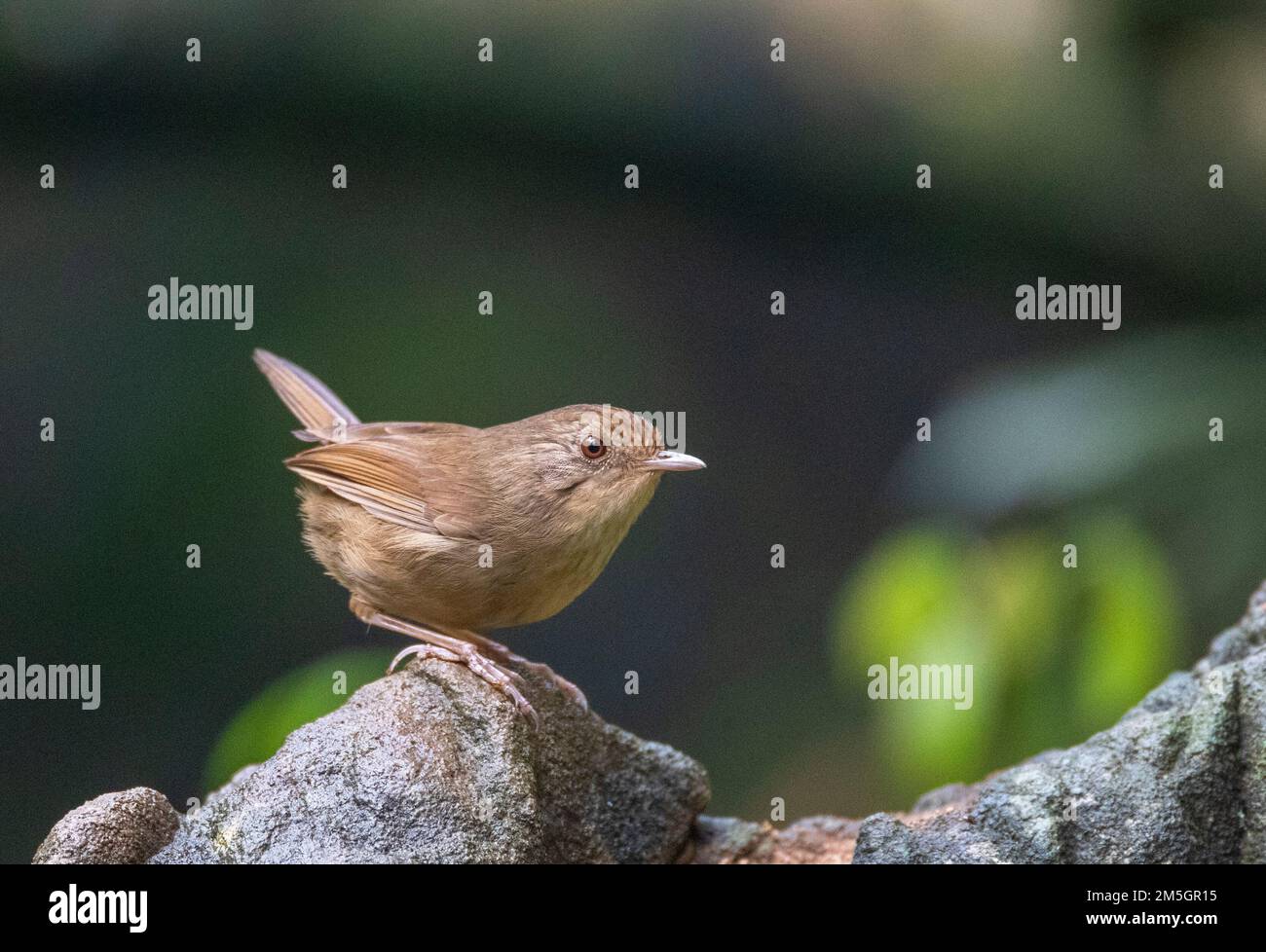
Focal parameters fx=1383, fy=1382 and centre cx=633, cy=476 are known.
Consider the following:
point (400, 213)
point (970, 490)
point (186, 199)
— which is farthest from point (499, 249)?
point (970, 490)

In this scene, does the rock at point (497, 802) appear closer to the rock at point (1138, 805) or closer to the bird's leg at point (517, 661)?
the rock at point (1138, 805)

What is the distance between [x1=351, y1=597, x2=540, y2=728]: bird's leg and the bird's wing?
11.6 inches

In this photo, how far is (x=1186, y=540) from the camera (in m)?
6.06

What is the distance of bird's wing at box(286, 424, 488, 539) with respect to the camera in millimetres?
3947

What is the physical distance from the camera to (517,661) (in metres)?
3.90

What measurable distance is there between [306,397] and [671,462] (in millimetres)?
1689

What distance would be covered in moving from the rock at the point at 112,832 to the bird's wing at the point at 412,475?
107 cm
